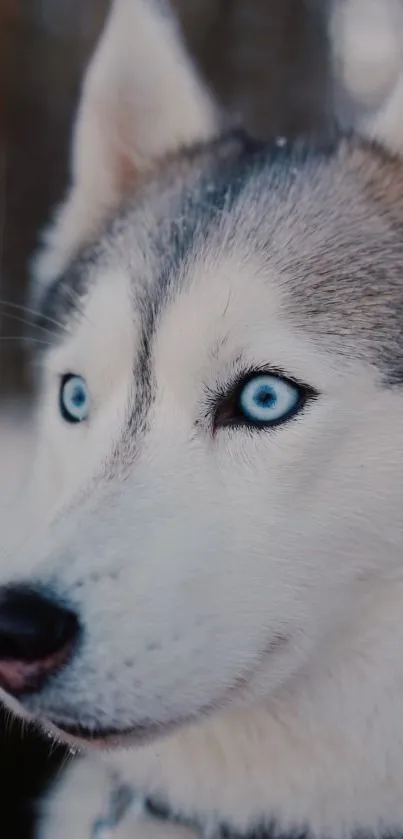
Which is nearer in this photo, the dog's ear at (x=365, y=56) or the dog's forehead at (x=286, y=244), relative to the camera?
the dog's forehead at (x=286, y=244)

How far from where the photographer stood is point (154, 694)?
1.63 feet

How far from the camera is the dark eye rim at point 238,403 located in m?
0.55

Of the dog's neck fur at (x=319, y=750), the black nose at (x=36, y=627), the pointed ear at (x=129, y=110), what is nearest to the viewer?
the black nose at (x=36, y=627)

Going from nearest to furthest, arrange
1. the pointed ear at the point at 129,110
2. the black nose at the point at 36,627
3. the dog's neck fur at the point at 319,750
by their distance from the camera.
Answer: the black nose at the point at 36,627 → the dog's neck fur at the point at 319,750 → the pointed ear at the point at 129,110

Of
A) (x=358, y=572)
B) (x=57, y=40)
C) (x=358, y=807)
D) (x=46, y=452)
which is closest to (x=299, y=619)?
(x=358, y=572)

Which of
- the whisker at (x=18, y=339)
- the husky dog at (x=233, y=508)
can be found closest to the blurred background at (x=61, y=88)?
the whisker at (x=18, y=339)

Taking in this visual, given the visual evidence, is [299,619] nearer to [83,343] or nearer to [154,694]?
[154,694]

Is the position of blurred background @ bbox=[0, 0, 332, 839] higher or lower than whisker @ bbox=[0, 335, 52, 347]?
higher

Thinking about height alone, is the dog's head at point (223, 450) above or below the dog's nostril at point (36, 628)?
above

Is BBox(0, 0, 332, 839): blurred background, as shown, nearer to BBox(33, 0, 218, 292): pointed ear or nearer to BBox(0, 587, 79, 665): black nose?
BBox(33, 0, 218, 292): pointed ear

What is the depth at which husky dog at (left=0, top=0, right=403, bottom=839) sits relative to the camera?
1.62 ft

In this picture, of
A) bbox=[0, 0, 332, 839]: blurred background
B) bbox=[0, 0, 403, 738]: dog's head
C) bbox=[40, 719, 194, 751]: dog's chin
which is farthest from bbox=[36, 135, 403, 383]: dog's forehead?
bbox=[40, 719, 194, 751]: dog's chin

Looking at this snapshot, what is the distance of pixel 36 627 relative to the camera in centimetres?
47

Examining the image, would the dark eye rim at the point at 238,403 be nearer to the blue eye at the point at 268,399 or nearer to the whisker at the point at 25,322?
the blue eye at the point at 268,399
